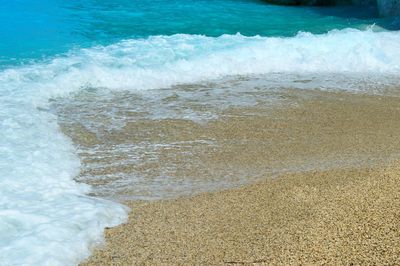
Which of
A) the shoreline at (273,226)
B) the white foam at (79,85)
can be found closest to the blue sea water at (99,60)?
the white foam at (79,85)

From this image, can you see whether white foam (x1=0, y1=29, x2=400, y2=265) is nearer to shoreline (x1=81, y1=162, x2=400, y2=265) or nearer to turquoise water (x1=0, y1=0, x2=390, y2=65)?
shoreline (x1=81, y1=162, x2=400, y2=265)

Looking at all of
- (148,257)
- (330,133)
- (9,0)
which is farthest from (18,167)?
(9,0)

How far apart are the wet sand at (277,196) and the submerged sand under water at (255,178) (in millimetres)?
12

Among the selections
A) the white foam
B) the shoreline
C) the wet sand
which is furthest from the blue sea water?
the wet sand

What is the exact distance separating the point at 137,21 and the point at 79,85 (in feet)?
23.9

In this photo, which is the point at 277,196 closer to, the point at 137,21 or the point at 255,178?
the point at 255,178

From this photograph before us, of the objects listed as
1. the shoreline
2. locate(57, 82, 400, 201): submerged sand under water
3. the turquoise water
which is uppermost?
the turquoise water

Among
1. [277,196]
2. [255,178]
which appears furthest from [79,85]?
[277,196]

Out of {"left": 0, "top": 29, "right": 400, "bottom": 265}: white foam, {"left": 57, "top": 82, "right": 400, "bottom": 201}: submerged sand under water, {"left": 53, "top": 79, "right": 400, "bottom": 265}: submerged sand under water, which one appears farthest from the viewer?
{"left": 57, "top": 82, "right": 400, "bottom": 201}: submerged sand under water

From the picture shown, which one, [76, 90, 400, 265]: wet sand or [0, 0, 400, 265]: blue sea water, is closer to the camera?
[76, 90, 400, 265]: wet sand

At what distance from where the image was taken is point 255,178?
218 inches

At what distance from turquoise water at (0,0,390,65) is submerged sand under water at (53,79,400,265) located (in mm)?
4986

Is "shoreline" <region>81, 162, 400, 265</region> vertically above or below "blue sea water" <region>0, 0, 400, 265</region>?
below

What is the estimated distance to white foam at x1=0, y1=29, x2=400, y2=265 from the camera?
4.32m
